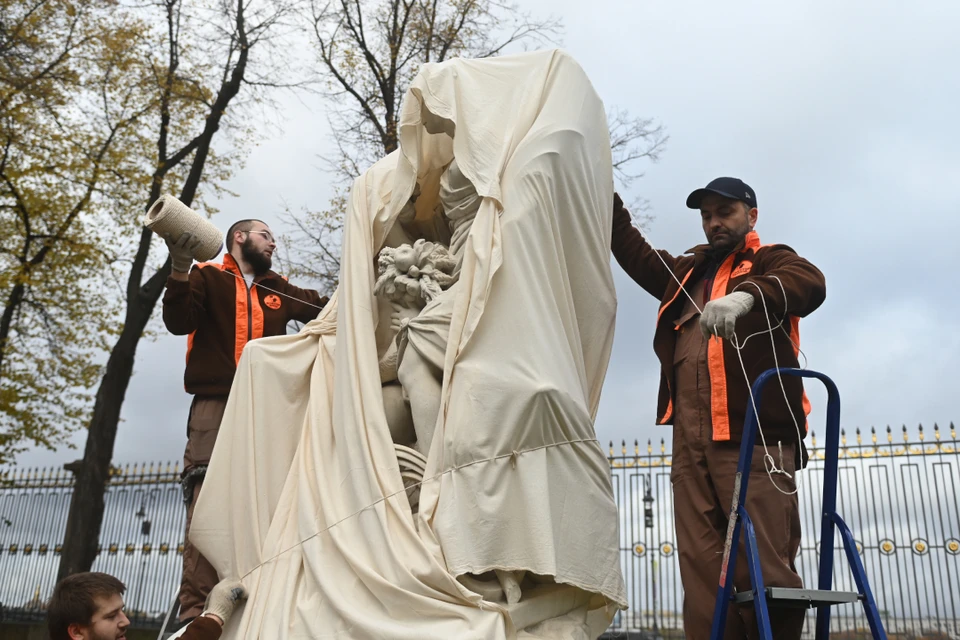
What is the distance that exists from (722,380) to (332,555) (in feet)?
5.09

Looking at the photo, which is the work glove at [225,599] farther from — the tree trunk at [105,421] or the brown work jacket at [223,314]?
the tree trunk at [105,421]

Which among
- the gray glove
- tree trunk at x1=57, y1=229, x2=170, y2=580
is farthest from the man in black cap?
tree trunk at x1=57, y1=229, x2=170, y2=580

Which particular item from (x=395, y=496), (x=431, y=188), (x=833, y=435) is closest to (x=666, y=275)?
(x=431, y=188)

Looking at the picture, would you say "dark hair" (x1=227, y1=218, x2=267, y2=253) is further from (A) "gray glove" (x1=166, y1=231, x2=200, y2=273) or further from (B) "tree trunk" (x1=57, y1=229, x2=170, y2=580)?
(B) "tree trunk" (x1=57, y1=229, x2=170, y2=580)

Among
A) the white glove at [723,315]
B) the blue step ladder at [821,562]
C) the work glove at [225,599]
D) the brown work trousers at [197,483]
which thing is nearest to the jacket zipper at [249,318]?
the brown work trousers at [197,483]

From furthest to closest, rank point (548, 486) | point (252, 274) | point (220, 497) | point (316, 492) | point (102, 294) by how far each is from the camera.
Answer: point (102, 294)
point (252, 274)
point (220, 497)
point (316, 492)
point (548, 486)

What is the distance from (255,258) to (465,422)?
7.84 feet

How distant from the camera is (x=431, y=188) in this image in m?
4.00

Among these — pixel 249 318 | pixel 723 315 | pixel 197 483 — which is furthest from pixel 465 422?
pixel 249 318

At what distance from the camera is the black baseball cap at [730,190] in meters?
3.91

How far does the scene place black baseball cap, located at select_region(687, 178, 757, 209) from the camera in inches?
154

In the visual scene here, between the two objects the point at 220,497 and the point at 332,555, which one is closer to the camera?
the point at 332,555

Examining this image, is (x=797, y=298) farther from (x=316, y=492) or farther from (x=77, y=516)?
(x=77, y=516)

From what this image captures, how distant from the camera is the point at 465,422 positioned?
118 inches
